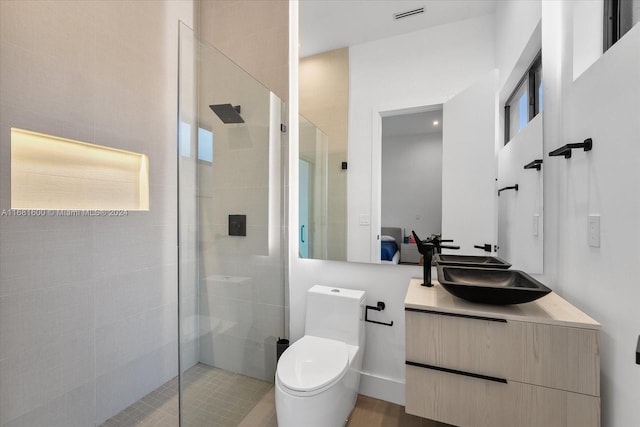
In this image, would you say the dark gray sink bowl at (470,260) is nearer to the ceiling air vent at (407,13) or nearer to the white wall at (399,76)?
the white wall at (399,76)

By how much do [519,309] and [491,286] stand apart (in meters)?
0.16

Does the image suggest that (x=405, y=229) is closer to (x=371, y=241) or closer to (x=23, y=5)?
(x=371, y=241)

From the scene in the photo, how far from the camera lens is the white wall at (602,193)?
887 millimetres

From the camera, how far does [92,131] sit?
5.35 ft

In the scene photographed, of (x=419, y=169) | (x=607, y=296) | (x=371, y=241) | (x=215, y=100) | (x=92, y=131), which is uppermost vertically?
(x=215, y=100)

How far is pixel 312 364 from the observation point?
1.51 meters

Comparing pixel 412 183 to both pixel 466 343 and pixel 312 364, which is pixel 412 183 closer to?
pixel 466 343

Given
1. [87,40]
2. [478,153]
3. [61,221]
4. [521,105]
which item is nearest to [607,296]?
[478,153]

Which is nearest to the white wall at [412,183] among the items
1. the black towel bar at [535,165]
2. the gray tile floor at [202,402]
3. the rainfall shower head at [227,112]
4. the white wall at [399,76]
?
the white wall at [399,76]

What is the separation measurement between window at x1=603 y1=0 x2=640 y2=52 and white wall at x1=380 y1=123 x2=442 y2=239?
2.46 ft

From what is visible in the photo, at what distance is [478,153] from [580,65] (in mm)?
540

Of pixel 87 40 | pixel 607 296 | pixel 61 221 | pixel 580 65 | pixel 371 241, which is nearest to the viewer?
pixel 607 296

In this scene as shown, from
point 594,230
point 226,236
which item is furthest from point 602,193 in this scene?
point 226,236

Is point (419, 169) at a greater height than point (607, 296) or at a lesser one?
greater
